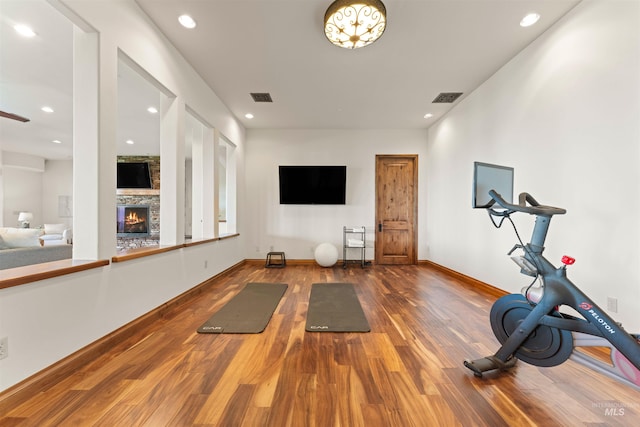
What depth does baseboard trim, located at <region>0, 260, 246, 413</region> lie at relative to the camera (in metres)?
1.34

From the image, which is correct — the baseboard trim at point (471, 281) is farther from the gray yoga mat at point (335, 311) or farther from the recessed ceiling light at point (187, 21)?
the recessed ceiling light at point (187, 21)

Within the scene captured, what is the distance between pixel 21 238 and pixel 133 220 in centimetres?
509

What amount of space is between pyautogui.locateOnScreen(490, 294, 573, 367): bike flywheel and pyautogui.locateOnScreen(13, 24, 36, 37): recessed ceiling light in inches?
189

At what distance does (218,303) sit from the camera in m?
2.96

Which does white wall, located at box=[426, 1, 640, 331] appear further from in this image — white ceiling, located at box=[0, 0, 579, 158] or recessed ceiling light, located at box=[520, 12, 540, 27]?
white ceiling, located at box=[0, 0, 579, 158]

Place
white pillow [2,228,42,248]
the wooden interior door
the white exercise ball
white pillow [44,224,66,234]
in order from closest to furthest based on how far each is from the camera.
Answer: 1. white pillow [2,228,42,248]
2. the white exercise ball
3. the wooden interior door
4. white pillow [44,224,66,234]

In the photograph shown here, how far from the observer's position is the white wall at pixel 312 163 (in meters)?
5.53

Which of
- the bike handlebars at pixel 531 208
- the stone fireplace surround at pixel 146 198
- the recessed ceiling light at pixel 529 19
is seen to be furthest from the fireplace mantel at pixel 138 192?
the recessed ceiling light at pixel 529 19

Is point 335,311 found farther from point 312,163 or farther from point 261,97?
point 312,163

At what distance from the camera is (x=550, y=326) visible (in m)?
1.46

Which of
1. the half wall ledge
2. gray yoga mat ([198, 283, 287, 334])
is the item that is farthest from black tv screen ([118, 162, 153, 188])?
the half wall ledge

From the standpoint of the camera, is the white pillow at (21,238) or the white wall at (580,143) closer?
the white wall at (580,143)

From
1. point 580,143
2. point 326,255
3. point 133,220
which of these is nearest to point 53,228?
point 133,220

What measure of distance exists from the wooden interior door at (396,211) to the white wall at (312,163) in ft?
0.49
